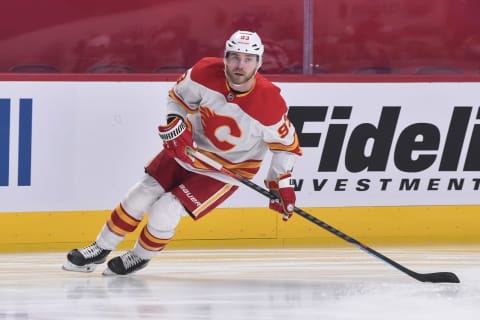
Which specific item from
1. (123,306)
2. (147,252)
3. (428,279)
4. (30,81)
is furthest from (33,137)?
(428,279)

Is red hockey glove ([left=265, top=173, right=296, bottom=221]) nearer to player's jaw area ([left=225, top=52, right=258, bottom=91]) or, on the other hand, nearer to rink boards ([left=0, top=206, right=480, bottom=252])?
player's jaw area ([left=225, top=52, right=258, bottom=91])

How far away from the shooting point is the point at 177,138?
4.95 metres

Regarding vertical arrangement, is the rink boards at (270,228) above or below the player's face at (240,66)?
below

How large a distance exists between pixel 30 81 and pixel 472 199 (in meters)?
2.19

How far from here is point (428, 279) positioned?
5133 millimetres

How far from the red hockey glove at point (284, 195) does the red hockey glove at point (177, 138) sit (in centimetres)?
37

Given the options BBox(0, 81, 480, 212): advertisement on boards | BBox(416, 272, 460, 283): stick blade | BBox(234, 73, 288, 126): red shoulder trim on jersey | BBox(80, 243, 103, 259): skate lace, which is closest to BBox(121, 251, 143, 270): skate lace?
BBox(80, 243, 103, 259): skate lace

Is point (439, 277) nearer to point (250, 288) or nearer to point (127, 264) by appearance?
point (250, 288)

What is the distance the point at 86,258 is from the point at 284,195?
830mm

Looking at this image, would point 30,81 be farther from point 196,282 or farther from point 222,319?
point 222,319

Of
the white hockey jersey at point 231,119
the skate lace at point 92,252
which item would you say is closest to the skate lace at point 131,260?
the skate lace at point 92,252

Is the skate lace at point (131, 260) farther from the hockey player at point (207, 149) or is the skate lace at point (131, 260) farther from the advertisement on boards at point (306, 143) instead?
the advertisement on boards at point (306, 143)

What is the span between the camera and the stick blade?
513 centimetres

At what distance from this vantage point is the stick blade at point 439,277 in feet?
16.8
